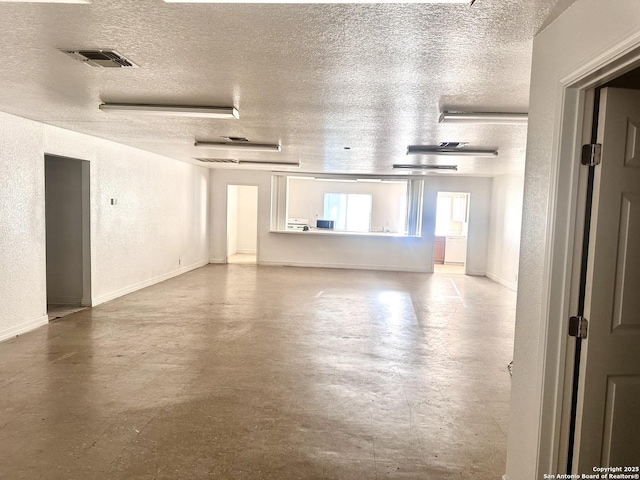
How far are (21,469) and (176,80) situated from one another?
257 centimetres

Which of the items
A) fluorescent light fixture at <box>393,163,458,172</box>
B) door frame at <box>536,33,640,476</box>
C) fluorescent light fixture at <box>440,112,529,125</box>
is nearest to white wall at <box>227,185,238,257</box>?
fluorescent light fixture at <box>393,163,458,172</box>

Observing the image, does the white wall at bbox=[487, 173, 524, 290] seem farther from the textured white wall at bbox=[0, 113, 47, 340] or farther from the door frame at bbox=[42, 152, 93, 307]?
the textured white wall at bbox=[0, 113, 47, 340]

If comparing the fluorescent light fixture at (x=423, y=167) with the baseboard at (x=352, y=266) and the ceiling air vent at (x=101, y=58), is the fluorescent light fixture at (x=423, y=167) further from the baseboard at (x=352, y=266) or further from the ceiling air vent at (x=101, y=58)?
the ceiling air vent at (x=101, y=58)

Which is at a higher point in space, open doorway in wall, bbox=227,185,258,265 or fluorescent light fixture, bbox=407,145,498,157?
fluorescent light fixture, bbox=407,145,498,157

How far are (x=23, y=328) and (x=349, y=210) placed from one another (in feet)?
33.0

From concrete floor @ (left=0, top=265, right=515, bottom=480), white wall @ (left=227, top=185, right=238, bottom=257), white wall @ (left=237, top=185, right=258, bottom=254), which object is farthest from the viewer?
white wall @ (left=237, top=185, right=258, bottom=254)

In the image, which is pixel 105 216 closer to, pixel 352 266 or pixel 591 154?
pixel 352 266

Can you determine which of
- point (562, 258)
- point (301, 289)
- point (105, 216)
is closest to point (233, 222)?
point (301, 289)

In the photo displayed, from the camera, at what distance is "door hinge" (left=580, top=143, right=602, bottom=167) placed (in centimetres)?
168

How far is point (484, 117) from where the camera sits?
3555 millimetres

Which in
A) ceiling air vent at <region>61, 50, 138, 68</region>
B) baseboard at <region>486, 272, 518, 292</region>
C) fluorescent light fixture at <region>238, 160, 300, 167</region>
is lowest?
baseboard at <region>486, 272, 518, 292</region>

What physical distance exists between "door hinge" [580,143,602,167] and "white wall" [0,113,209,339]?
196 inches

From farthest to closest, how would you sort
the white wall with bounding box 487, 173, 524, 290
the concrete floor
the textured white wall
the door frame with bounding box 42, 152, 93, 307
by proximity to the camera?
the white wall with bounding box 487, 173, 524, 290 < the door frame with bounding box 42, 152, 93, 307 < the textured white wall < the concrete floor

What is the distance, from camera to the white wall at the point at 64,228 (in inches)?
224
